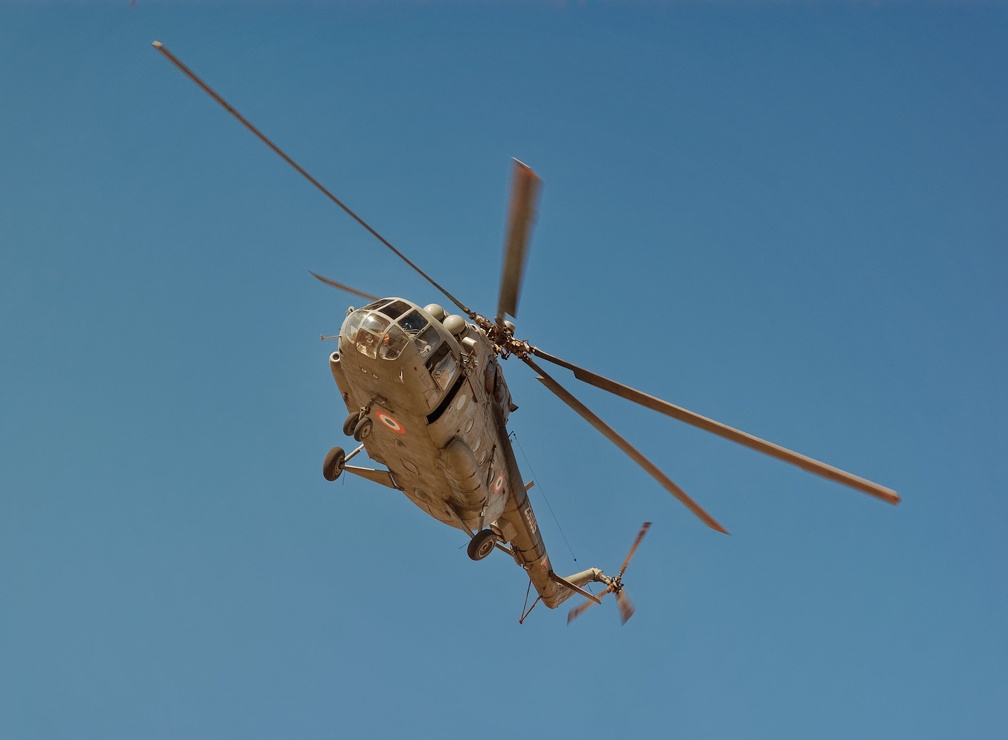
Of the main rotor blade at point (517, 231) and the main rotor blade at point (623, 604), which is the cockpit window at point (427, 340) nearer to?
the main rotor blade at point (517, 231)

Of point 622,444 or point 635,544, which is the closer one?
point 622,444

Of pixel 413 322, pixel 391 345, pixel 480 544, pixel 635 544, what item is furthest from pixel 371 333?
pixel 635 544

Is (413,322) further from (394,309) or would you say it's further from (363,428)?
(363,428)

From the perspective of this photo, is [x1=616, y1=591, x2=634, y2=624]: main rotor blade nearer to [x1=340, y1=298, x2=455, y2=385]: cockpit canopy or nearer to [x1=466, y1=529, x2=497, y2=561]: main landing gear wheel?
[x1=466, y1=529, x2=497, y2=561]: main landing gear wheel

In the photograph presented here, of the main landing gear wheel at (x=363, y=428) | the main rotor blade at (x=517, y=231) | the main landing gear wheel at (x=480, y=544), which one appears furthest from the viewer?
the main landing gear wheel at (x=480, y=544)

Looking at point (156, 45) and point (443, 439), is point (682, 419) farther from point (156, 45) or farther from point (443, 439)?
point (156, 45)

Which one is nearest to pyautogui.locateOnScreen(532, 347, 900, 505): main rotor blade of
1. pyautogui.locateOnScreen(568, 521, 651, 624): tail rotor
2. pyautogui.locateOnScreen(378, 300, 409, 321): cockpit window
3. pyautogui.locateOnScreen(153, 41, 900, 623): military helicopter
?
pyautogui.locateOnScreen(153, 41, 900, 623): military helicopter

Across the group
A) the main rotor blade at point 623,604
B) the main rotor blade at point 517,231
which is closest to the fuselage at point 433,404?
the main rotor blade at point 517,231
